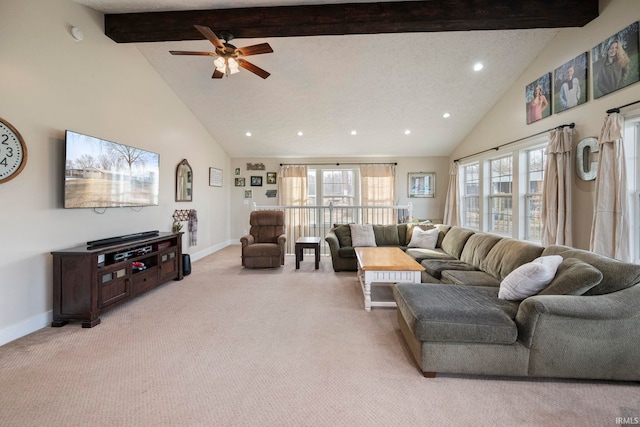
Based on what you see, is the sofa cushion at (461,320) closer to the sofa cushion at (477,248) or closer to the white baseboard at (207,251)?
the sofa cushion at (477,248)

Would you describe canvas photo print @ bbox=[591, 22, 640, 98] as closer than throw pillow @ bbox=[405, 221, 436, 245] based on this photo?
Yes

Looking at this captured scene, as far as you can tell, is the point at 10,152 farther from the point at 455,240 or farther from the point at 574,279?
the point at 455,240

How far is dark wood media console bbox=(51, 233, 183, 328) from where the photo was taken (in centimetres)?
264

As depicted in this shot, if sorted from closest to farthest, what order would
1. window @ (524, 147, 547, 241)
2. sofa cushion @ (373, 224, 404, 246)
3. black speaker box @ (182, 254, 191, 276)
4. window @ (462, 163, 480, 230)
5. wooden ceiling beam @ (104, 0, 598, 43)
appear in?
wooden ceiling beam @ (104, 0, 598, 43) → window @ (524, 147, 547, 241) → black speaker box @ (182, 254, 191, 276) → sofa cushion @ (373, 224, 404, 246) → window @ (462, 163, 480, 230)

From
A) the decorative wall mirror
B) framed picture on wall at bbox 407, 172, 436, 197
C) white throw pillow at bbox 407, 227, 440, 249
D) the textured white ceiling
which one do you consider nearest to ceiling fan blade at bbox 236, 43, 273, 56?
the textured white ceiling

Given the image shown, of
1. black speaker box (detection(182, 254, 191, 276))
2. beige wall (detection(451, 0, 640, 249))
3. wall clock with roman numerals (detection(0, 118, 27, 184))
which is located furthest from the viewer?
black speaker box (detection(182, 254, 191, 276))

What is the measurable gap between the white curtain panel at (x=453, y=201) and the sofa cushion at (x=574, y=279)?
14.4 ft

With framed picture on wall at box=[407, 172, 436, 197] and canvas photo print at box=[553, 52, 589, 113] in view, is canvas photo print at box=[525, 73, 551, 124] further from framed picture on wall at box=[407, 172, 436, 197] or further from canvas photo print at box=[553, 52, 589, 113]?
framed picture on wall at box=[407, 172, 436, 197]

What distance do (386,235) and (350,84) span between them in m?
2.74

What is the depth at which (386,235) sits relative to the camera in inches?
205

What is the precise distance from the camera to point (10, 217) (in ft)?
7.86

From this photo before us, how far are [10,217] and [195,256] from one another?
3277 millimetres

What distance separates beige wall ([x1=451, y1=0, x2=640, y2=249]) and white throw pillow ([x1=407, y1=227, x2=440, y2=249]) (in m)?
1.79

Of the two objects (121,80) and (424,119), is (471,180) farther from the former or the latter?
(121,80)
